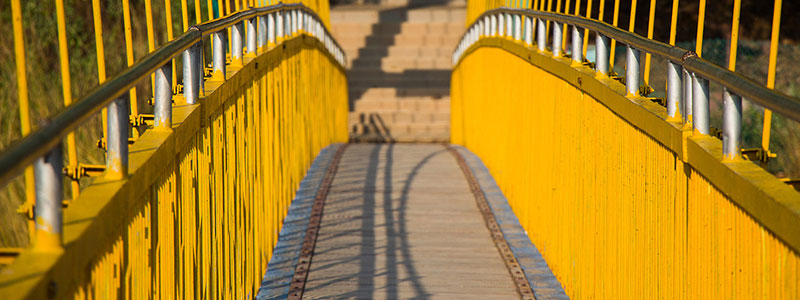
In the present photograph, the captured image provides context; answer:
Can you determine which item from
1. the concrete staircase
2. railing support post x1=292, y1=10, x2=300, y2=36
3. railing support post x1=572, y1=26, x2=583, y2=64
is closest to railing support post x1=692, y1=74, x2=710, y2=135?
railing support post x1=572, y1=26, x2=583, y2=64

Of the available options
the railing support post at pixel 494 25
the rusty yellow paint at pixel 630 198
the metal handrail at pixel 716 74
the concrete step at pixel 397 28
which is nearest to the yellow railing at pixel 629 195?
the rusty yellow paint at pixel 630 198

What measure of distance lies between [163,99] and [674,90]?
1.99m

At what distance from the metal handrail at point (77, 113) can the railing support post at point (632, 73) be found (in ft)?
6.39

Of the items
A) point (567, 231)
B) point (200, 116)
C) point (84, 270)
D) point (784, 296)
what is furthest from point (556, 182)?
point (84, 270)

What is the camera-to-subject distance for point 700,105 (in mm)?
3770

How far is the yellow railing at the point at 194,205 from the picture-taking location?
8.73 ft

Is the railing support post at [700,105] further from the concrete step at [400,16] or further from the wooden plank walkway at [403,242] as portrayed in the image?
the concrete step at [400,16]

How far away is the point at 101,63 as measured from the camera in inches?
161

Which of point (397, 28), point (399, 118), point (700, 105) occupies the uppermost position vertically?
point (700, 105)

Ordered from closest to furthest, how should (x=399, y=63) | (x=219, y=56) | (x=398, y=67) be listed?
(x=219, y=56), (x=398, y=67), (x=399, y=63)

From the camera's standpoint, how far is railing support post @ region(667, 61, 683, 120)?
416 centimetres

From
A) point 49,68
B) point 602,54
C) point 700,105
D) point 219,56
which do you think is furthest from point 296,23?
point 700,105

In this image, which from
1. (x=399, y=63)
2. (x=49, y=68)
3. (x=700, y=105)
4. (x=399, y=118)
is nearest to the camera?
(x=700, y=105)

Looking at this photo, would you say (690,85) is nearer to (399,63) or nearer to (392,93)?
(392,93)
